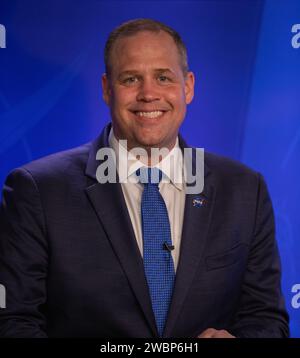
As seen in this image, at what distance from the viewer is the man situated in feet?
6.91

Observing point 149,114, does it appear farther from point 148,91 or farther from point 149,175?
point 149,175

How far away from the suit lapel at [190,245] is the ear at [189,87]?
0.39 meters

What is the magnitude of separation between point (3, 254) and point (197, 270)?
68cm

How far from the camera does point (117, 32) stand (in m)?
2.35

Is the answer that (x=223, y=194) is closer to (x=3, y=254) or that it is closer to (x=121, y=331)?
(x=121, y=331)

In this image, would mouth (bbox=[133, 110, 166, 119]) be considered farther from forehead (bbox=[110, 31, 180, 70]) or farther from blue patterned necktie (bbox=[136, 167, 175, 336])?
blue patterned necktie (bbox=[136, 167, 175, 336])

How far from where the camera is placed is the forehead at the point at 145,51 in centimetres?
229

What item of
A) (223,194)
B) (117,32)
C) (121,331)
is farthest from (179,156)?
(121,331)

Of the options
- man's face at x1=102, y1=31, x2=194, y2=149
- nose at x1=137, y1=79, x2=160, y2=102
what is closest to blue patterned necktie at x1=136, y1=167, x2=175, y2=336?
man's face at x1=102, y1=31, x2=194, y2=149

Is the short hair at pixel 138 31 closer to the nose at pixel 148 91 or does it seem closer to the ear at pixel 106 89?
the ear at pixel 106 89

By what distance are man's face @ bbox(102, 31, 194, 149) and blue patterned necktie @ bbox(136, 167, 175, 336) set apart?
0.25m

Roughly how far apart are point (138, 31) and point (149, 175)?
21.5 inches

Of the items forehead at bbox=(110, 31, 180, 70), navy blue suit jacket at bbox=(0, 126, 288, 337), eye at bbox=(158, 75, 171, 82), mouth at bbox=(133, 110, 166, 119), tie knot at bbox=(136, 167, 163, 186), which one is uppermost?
forehead at bbox=(110, 31, 180, 70)

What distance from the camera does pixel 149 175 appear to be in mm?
2281
